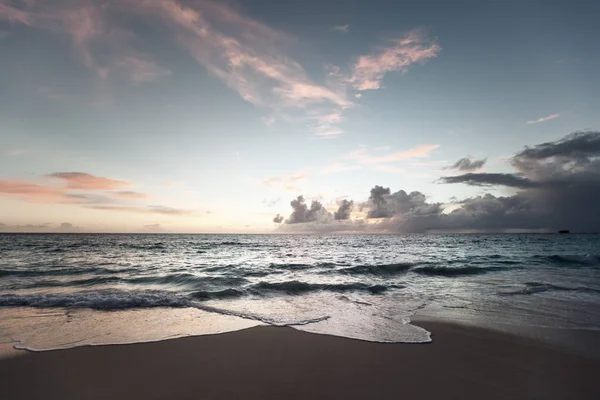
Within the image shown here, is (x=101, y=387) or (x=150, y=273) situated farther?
(x=150, y=273)

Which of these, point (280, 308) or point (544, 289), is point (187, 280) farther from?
point (544, 289)

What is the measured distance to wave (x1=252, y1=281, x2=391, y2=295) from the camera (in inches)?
545

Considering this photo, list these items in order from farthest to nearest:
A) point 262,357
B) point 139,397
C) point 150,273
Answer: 1. point 150,273
2. point 262,357
3. point 139,397

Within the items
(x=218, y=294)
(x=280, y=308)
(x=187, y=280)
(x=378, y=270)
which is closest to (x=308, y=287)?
(x=218, y=294)

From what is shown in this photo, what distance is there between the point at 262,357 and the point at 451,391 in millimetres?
3163

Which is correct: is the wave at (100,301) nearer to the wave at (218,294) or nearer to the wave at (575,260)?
the wave at (218,294)

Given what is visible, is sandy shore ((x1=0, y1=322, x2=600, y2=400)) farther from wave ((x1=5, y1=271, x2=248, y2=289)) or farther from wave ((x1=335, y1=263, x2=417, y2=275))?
wave ((x1=335, y1=263, x2=417, y2=275))

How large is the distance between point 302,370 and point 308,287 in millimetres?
9473

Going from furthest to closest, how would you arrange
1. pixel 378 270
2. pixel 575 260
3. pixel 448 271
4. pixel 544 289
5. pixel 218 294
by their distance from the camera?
pixel 575 260, pixel 378 270, pixel 448 271, pixel 544 289, pixel 218 294

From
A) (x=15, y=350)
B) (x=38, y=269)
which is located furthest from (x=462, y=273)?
(x=38, y=269)

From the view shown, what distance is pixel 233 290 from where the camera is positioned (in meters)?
13.3

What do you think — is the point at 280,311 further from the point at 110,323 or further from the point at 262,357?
the point at 110,323

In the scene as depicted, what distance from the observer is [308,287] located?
47.5ft

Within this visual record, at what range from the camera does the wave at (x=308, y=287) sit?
13845mm
